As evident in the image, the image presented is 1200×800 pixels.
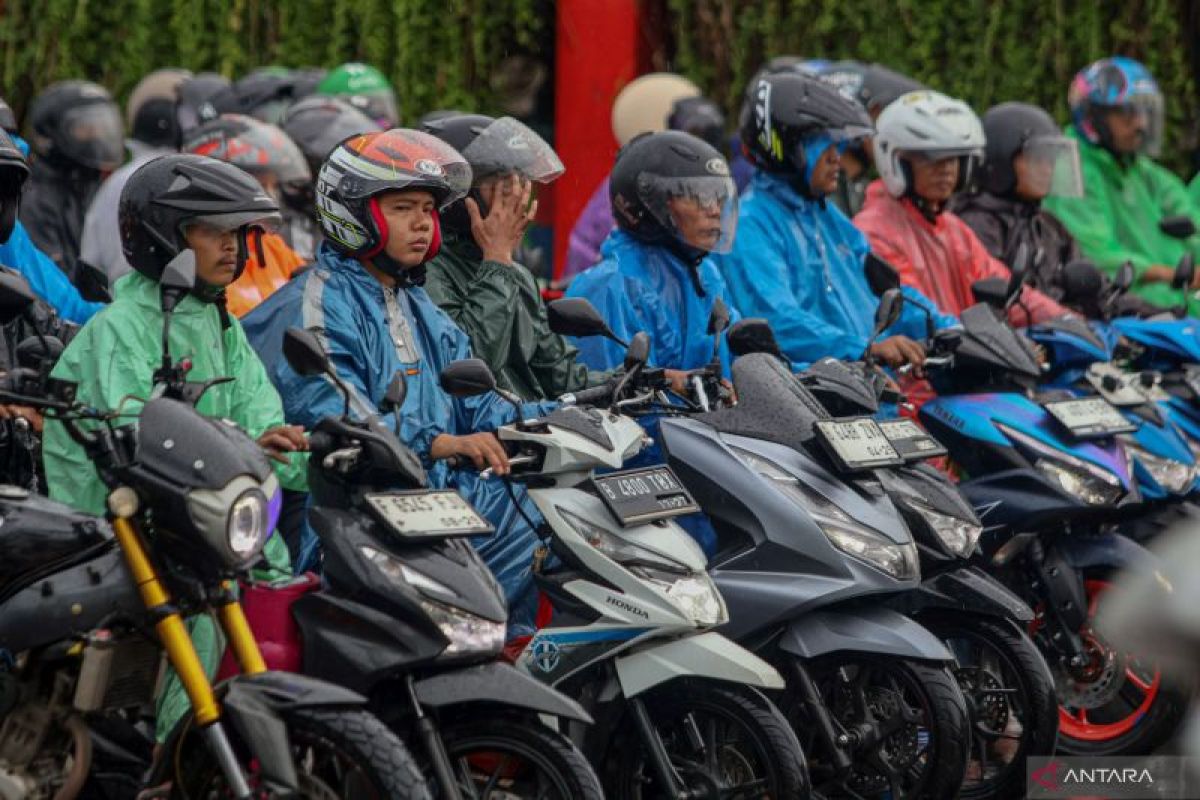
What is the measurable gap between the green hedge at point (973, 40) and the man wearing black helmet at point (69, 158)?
16.1 ft

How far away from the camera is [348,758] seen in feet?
16.6

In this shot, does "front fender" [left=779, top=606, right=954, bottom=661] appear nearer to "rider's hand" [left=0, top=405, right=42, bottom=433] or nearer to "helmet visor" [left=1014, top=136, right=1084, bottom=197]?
"rider's hand" [left=0, top=405, right=42, bottom=433]

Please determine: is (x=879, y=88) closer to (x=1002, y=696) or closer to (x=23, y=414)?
(x=1002, y=696)

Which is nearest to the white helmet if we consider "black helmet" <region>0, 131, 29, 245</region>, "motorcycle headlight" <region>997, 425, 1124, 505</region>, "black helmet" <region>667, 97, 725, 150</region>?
"motorcycle headlight" <region>997, 425, 1124, 505</region>

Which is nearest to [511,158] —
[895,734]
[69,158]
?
[895,734]

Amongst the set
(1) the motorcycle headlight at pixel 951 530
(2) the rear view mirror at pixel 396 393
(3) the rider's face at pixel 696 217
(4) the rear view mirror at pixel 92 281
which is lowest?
(1) the motorcycle headlight at pixel 951 530

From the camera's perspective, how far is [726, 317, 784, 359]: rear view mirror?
23.0ft

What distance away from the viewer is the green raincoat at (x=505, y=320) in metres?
7.20

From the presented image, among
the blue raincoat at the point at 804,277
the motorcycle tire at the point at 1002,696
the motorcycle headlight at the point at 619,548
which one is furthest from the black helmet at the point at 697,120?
the motorcycle headlight at the point at 619,548

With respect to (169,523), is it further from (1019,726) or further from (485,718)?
(1019,726)

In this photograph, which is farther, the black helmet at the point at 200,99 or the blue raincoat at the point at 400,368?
the black helmet at the point at 200,99

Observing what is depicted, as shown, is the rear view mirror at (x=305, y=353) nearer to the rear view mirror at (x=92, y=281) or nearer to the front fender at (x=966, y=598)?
the rear view mirror at (x=92, y=281)

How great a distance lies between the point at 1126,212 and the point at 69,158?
16.7ft

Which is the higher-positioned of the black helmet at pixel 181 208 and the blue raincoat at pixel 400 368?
the black helmet at pixel 181 208
